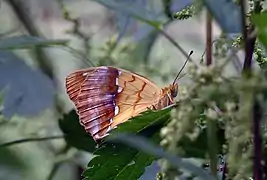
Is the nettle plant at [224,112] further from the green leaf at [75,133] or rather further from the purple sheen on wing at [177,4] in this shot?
the green leaf at [75,133]

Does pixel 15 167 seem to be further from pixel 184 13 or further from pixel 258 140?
pixel 258 140

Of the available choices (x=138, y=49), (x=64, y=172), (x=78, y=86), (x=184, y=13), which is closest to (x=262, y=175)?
(x=184, y=13)

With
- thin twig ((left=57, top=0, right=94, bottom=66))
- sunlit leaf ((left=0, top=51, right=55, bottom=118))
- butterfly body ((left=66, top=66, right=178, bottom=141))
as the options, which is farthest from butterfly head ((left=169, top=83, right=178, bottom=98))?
thin twig ((left=57, top=0, right=94, bottom=66))

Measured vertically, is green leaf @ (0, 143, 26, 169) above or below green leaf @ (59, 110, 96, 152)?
below

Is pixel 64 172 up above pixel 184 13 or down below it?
below

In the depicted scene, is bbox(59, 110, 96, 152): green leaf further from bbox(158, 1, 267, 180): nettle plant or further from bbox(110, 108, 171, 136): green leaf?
bbox(158, 1, 267, 180): nettle plant

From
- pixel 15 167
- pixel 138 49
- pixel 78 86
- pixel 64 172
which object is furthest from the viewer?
pixel 64 172
